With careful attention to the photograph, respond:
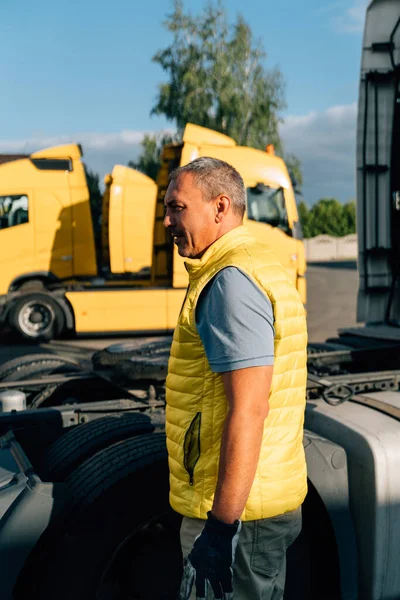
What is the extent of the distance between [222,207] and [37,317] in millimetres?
10970

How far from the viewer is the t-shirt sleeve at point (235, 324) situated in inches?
72.6

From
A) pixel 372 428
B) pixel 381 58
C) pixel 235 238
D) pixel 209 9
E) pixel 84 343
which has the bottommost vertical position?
pixel 84 343

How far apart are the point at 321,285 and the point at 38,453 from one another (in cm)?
2215

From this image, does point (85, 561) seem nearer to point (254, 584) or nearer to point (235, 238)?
point (254, 584)

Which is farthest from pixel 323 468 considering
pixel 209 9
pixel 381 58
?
pixel 209 9

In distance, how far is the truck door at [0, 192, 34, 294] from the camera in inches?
501

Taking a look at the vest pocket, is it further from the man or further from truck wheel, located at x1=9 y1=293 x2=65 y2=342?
truck wheel, located at x1=9 y1=293 x2=65 y2=342

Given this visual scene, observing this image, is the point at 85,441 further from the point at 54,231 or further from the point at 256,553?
the point at 54,231

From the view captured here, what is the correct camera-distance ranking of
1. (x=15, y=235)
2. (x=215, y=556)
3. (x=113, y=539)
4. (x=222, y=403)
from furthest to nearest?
(x=15, y=235), (x=113, y=539), (x=222, y=403), (x=215, y=556)

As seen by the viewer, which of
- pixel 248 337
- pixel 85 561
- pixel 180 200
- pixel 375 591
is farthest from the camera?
pixel 375 591

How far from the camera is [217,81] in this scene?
37.0 m

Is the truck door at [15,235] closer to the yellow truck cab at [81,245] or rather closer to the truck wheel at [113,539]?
the yellow truck cab at [81,245]

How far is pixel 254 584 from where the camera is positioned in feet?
6.70

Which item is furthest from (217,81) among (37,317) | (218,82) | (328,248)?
(37,317)
